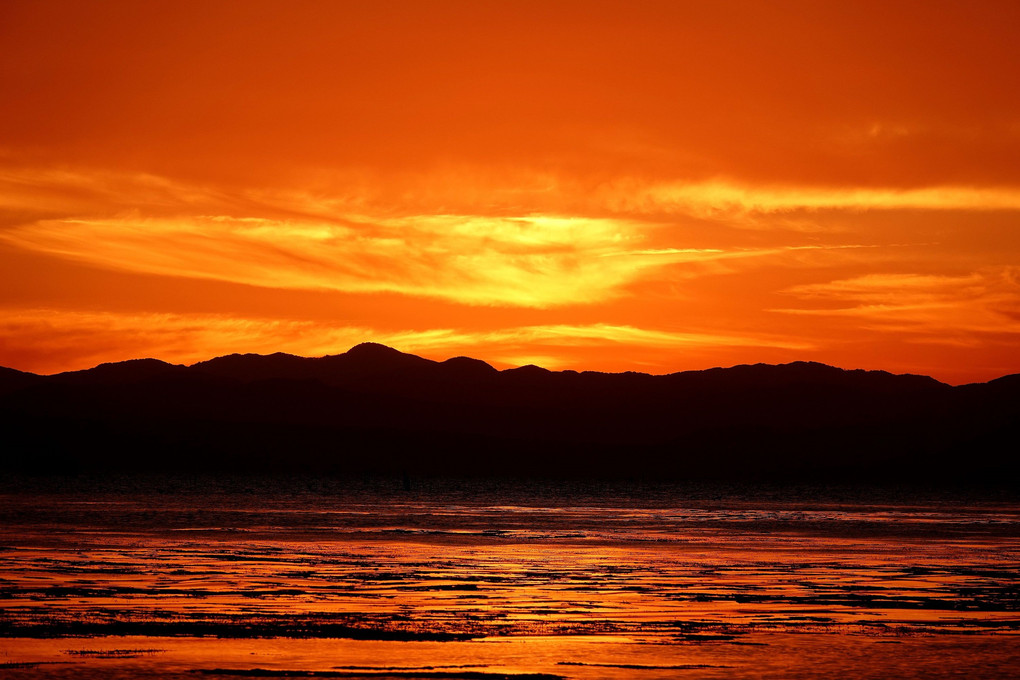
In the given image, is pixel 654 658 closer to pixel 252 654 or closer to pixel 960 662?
pixel 960 662

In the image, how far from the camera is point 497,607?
32031 millimetres

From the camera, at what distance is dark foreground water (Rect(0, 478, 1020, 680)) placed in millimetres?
24250

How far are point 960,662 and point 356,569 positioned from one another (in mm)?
21820

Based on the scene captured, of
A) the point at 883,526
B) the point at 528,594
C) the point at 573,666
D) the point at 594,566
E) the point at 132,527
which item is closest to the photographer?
the point at 573,666

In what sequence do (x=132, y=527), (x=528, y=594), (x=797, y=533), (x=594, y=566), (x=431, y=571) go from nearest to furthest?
(x=528, y=594), (x=431, y=571), (x=594, y=566), (x=132, y=527), (x=797, y=533)

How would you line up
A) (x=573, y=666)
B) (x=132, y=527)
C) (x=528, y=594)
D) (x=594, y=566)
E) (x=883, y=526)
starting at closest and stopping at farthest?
(x=573, y=666) < (x=528, y=594) < (x=594, y=566) < (x=132, y=527) < (x=883, y=526)

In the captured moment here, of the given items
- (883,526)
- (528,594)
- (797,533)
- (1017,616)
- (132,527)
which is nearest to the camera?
(1017,616)

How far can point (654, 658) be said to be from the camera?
24969 mm

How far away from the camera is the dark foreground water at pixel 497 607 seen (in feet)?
79.6

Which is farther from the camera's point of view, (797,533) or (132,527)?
(797,533)

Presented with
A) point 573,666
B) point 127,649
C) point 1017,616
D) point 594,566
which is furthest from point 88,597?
point 1017,616

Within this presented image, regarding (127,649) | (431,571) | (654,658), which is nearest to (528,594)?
(431,571)

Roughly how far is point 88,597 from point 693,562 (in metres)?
22.7

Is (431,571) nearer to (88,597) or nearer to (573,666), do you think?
(88,597)
